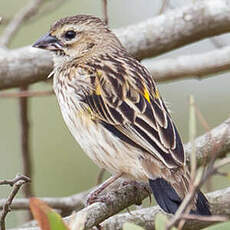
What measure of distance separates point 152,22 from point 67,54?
82 centimetres

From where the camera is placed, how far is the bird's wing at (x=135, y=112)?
4.09m

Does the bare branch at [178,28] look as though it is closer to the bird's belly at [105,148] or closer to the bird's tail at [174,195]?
the bird's belly at [105,148]

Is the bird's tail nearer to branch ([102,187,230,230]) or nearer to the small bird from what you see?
the small bird

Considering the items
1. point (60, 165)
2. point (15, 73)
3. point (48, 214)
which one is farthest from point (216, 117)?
point (48, 214)

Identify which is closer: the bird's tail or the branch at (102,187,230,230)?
the bird's tail

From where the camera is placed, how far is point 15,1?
8430mm

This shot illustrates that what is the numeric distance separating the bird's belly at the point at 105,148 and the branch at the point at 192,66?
1.62 meters

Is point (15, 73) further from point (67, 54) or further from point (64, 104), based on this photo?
point (64, 104)

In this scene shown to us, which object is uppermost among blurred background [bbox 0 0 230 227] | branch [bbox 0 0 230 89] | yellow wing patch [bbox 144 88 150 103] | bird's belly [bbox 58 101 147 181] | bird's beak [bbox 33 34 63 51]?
bird's beak [bbox 33 34 63 51]

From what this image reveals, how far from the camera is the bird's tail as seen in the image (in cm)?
375

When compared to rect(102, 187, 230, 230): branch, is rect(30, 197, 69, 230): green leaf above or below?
above

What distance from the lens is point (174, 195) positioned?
386 cm

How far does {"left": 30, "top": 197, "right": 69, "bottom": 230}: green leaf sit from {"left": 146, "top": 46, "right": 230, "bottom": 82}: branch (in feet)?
10.8

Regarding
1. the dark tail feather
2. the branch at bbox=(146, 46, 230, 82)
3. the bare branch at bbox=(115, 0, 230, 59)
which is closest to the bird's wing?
the dark tail feather
